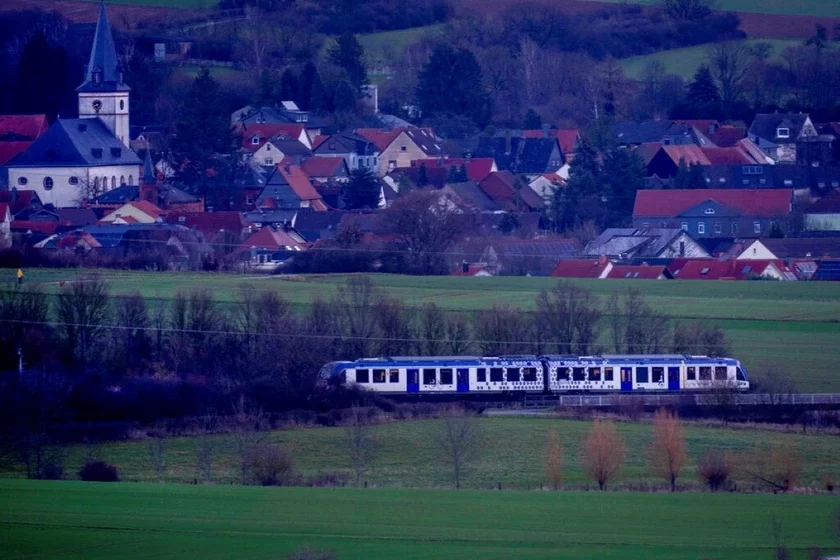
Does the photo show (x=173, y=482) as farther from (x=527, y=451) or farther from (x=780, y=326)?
(x=780, y=326)

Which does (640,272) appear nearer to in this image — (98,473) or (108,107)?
(98,473)

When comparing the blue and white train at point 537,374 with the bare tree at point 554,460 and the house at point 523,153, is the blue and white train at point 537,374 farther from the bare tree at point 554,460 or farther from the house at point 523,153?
the house at point 523,153

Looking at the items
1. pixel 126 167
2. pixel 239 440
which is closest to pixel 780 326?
pixel 239 440

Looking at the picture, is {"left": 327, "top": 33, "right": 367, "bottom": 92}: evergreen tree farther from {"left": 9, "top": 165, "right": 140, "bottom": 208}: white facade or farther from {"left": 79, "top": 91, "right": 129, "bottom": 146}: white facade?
{"left": 9, "top": 165, "right": 140, "bottom": 208}: white facade

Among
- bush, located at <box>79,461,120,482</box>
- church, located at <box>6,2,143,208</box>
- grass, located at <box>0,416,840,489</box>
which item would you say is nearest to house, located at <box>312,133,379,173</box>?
church, located at <box>6,2,143,208</box>

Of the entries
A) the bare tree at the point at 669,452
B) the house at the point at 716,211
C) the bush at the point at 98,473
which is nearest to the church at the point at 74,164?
the house at the point at 716,211

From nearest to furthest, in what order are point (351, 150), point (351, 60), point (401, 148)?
1. point (351, 150)
2. point (401, 148)
3. point (351, 60)

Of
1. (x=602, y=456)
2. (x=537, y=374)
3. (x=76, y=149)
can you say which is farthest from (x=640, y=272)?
(x=76, y=149)
